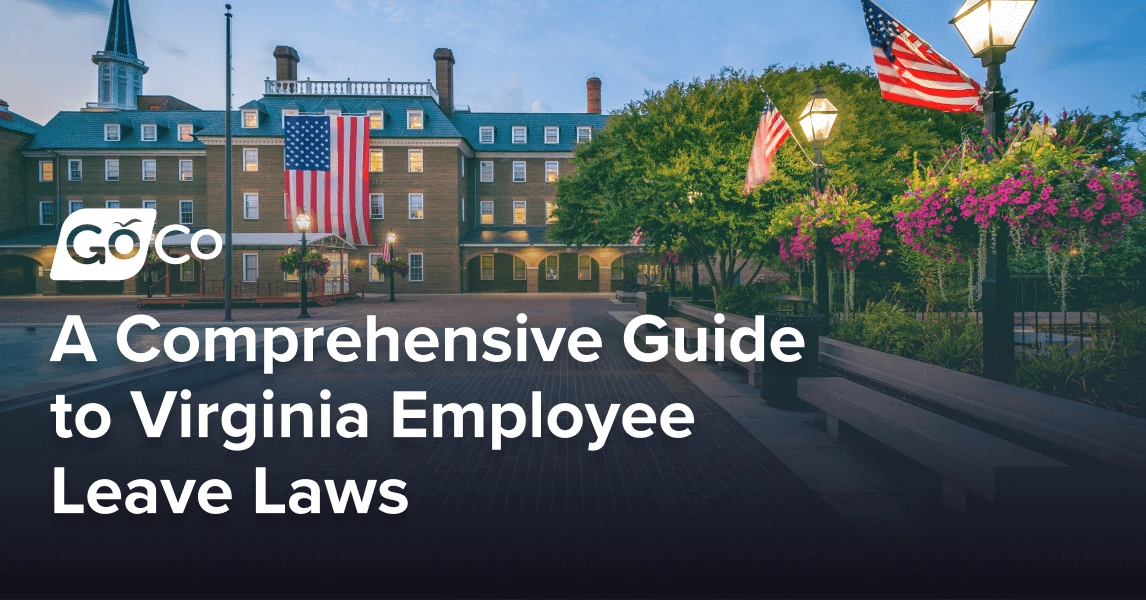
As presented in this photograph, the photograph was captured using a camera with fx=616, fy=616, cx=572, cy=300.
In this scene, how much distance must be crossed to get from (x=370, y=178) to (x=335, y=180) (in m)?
8.53

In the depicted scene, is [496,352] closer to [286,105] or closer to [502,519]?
[502,519]

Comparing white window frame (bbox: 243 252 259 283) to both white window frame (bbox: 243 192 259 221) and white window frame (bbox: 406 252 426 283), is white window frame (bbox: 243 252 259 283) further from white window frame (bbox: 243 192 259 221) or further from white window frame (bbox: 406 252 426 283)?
white window frame (bbox: 406 252 426 283)

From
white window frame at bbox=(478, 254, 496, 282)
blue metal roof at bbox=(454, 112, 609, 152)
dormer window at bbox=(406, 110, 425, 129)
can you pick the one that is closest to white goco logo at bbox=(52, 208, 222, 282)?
dormer window at bbox=(406, 110, 425, 129)

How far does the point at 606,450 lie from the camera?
5527 millimetres

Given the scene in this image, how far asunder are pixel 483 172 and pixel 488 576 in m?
45.9

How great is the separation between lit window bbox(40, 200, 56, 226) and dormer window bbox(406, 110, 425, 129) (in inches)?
1070

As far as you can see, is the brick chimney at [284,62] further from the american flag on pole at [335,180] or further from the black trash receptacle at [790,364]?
the black trash receptacle at [790,364]

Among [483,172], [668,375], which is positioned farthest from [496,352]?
[483,172]

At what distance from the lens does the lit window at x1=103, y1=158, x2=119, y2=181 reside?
44469 millimetres

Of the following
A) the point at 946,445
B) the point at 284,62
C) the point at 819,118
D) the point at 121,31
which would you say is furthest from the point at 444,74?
the point at 121,31

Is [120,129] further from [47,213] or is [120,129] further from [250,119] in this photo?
[250,119]

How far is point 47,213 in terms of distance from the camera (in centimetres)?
4503

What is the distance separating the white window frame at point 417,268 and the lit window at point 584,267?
442 inches

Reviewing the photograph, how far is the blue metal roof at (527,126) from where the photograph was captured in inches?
1859
